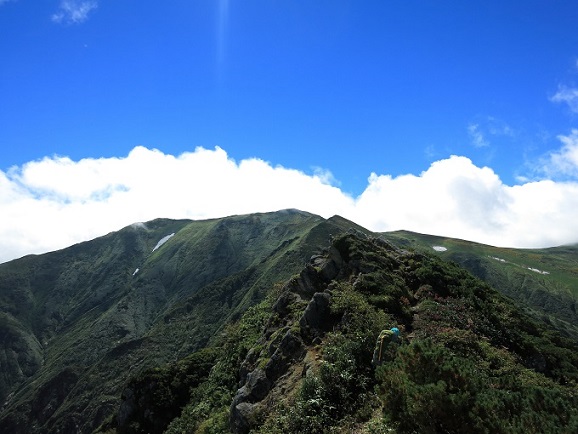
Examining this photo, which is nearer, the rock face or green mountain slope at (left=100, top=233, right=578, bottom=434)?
green mountain slope at (left=100, top=233, right=578, bottom=434)

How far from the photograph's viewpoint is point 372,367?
1969 centimetres

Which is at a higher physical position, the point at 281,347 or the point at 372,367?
the point at 372,367

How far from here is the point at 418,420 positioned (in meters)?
12.3

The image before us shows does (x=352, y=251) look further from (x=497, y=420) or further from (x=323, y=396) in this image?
(x=497, y=420)

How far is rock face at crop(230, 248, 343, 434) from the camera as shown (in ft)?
76.2

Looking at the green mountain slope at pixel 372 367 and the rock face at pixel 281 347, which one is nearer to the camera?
the green mountain slope at pixel 372 367

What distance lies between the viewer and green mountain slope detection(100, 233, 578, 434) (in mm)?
12062

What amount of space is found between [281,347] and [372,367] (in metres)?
8.04

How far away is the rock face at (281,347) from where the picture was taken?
23219mm

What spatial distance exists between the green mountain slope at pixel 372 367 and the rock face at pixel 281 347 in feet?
0.28

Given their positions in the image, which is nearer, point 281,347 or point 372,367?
point 372,367

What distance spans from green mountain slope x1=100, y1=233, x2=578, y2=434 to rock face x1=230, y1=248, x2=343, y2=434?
8 cm

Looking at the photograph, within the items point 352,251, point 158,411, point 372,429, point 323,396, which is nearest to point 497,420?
point 372,429

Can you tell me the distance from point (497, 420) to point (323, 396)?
942 cm
